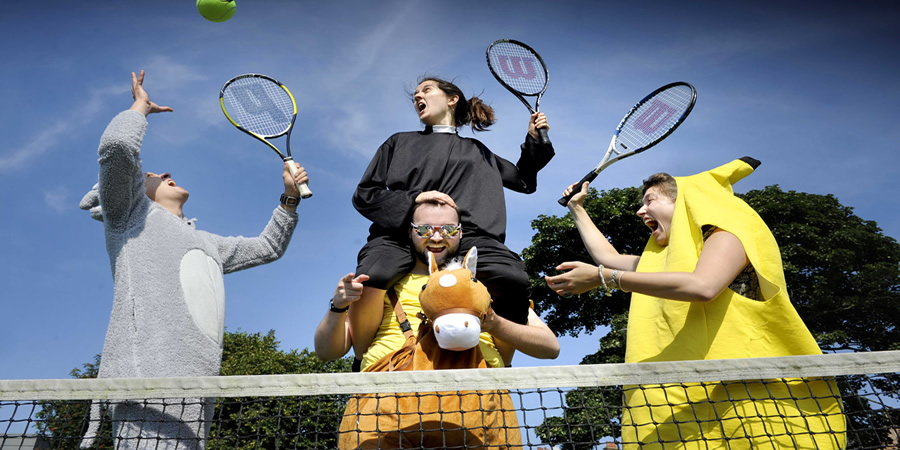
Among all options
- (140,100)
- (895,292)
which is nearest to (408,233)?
(140,100)

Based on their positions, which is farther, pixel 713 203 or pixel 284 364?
pixel 284 364

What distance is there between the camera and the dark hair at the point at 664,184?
3.79 meters

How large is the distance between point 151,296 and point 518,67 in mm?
3036

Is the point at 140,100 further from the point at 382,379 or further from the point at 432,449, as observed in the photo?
the point at 432,449

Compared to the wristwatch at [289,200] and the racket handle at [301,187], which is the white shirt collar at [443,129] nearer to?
the racket handle at [301,187]

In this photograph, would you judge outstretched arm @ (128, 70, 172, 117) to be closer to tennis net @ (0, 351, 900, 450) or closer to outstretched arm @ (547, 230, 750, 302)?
tennis net @ (0, 351, 900, 450)

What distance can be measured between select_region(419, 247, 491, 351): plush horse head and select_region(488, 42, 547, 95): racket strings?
2512 mm

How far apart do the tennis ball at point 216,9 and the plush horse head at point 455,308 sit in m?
3.64

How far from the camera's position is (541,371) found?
2.99m

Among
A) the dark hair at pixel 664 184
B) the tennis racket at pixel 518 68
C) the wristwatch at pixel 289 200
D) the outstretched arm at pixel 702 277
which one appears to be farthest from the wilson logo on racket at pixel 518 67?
the outstretched arm at pixel 702 277

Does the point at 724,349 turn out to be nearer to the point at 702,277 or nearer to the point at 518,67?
the point at 702,277

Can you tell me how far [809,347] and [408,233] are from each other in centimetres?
203

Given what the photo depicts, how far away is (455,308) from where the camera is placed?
2.77m

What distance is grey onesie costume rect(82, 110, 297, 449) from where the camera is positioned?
3625mm
